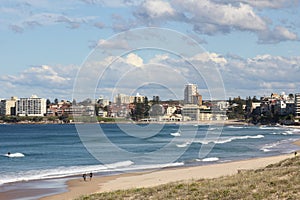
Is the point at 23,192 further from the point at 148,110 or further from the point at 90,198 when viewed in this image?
the point at 148,110

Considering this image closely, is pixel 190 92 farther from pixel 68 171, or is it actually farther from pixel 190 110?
pixel 190 110

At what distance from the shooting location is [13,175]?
46969mm

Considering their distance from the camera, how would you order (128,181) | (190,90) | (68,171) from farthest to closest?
(190,90) < (68,171) < (128,181)

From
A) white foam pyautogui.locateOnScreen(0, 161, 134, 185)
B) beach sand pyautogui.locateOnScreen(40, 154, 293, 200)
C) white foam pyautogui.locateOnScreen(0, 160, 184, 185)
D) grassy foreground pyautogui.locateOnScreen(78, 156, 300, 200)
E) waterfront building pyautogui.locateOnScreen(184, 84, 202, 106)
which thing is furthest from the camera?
waterfront building pyautogui.locateOnScreen(184, 84, 202, 106)

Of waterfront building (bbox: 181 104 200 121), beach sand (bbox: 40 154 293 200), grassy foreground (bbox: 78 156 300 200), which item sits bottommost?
beach sand (bbox: 40 154 293 200)

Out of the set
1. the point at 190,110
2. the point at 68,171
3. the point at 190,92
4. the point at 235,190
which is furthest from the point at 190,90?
the point at 190,110

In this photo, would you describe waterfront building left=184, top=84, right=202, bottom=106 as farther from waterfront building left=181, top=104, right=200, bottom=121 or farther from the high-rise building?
waterfront building left=181, top=104, right=200, bottom=121

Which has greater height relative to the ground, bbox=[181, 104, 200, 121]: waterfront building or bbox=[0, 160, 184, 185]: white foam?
bbox=[181, 104, 200, 121]: waterfront building

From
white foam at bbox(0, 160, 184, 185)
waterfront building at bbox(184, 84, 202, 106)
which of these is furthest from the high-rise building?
white foam at bbox(0, 160, 184, 185)

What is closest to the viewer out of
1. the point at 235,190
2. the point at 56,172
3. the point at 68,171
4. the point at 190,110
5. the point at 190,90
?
the point at 235,190

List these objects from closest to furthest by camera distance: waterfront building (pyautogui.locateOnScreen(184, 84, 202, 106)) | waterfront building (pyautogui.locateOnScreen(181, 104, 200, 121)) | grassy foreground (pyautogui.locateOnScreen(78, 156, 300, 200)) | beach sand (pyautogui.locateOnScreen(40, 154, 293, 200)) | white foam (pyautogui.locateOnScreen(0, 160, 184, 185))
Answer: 1. grassy foreground (pyautogui.locateOnScreen(78, 156, 300, 200))
2. beach sand (pyautogui.locateOnScreen(40, 154, 293, 200))
3. white foam (pyautogui.locateOnScreen(0, 160, 184, 185))
4. waterfront building (pyautogui.locateOnScreen(184, 84, 202, 106))
5. waterfront building (pyautogui.locateOnScreen(181, 104, 200, 121))

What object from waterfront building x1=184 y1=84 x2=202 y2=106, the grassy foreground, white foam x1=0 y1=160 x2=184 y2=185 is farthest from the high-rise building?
the grassy foreground

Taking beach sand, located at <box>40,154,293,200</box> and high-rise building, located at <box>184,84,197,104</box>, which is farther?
high-rise building, located at <box>184,84,197,104</box>

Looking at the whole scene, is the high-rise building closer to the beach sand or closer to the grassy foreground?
the beach sand
